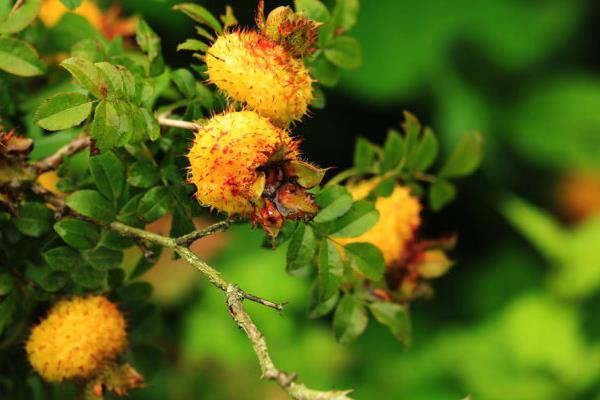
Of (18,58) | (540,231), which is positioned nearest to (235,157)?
(18,58)

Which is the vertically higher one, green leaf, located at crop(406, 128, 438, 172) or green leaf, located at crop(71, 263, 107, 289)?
green leaf, located at crop(406, 128, 438, 172)

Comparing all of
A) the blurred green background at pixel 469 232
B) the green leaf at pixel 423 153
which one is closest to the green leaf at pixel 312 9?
the green leaf at pixel 423 153

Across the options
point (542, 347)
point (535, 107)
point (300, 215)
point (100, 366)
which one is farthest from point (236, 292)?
point (535, 107)

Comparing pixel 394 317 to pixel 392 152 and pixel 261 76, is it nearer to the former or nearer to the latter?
pixel 392 152

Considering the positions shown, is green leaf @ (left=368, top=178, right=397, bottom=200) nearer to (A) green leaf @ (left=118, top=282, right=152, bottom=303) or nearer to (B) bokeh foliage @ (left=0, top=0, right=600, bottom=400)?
(A) green leaf @ (left=118, top=282, right=152, bottom=303)

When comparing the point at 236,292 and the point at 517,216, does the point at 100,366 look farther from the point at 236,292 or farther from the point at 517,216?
the point at 517,216

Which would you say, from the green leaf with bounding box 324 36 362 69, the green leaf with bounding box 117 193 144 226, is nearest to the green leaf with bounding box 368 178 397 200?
the green leaf with bounding box 324 36 362 69

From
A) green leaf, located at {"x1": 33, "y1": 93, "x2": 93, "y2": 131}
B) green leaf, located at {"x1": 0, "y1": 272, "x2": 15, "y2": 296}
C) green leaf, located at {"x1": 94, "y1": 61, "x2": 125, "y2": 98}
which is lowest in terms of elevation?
green leaf, located at {"x1": 0, "y1": 272, "x2": 15, "y2": 296}
